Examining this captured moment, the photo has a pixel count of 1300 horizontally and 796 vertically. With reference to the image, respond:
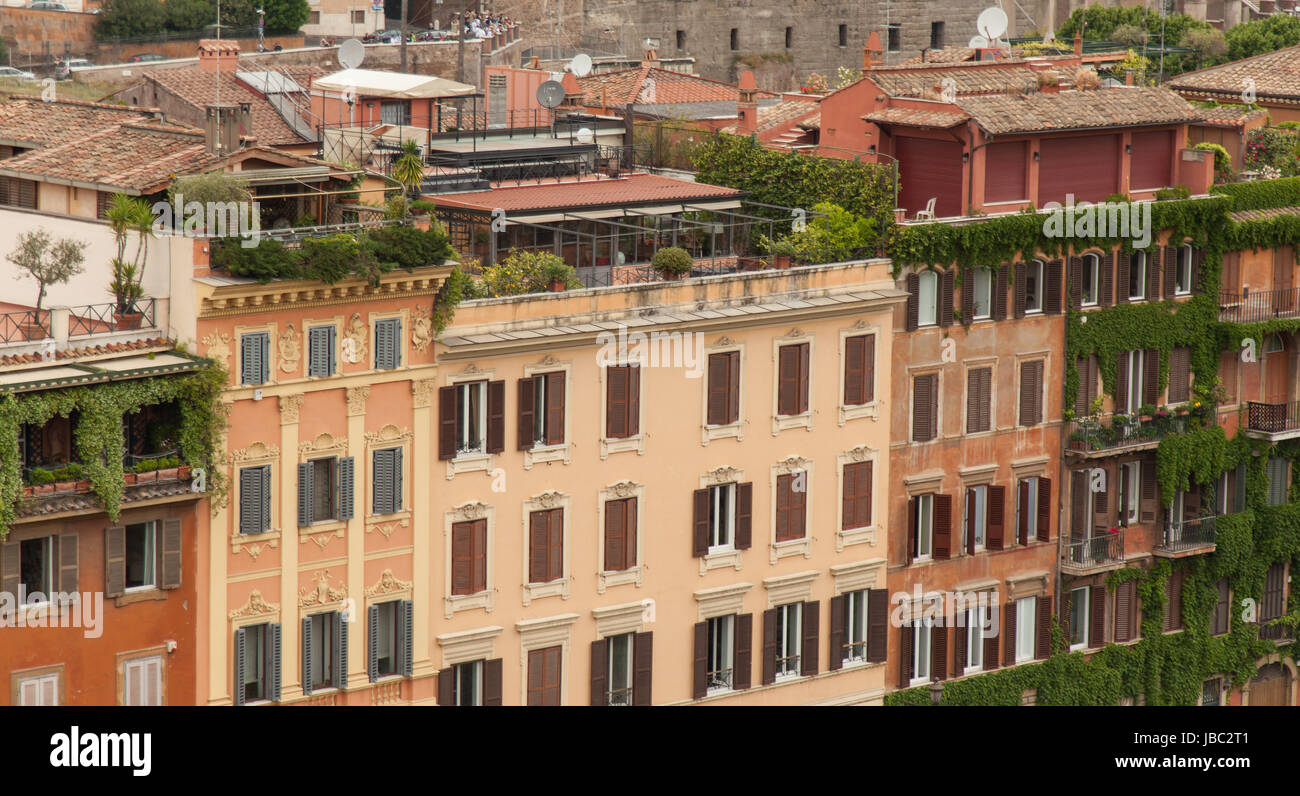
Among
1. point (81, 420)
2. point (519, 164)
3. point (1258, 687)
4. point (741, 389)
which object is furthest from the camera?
point (1258, 687)

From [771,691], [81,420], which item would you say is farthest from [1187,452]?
[81,420]

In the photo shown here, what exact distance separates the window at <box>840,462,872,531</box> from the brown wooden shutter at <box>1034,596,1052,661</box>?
6267 mm

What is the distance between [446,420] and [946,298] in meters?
13.3

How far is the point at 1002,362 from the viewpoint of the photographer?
50.8 meters

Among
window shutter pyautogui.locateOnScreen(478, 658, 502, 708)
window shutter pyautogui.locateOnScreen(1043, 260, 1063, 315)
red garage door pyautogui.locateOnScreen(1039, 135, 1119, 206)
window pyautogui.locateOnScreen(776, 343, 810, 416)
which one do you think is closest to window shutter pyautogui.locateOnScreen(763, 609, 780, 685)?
window pyautogui.locateOnScreen(776, 343, 810, 416)

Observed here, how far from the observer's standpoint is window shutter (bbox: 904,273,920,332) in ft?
160

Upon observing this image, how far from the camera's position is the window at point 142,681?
38.0 m

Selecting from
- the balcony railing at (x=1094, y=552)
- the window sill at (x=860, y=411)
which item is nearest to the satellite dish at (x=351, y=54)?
the window sill at (x=860, y=411)

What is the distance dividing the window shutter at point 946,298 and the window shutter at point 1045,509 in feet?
17.3

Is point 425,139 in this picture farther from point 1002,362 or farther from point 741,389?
point 1002,362

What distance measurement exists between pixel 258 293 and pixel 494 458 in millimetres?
6225

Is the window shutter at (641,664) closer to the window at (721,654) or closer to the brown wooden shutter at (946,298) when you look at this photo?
the window at (721,654)

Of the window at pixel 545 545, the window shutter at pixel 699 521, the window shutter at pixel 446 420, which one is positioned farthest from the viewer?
the window shutter at pixel 699 521

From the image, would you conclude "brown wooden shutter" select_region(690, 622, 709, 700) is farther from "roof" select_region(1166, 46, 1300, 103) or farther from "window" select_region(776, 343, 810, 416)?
"roof" select_region(1166, 46, 1300, 103)
